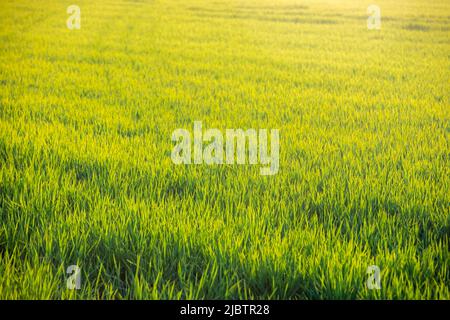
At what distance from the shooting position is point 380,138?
370 cm

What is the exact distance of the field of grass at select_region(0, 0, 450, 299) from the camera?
1.70 m

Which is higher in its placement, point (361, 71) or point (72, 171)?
point (361, 71)

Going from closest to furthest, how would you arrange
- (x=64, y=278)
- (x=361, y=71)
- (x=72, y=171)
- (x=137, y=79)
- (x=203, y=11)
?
(x=64, y=278) < (x=72, y=171) < (x=137, y=79) < (x=361, y=71) < (x=203, y=11)

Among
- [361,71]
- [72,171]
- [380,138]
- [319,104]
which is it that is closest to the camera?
[72,171]

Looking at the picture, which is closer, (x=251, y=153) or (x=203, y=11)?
(x=251, y=153)

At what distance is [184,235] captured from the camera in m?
1.89

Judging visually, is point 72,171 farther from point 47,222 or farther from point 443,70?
point 443,70

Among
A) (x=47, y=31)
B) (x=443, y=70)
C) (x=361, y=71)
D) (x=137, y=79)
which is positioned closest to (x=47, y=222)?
(x=137, y=79)

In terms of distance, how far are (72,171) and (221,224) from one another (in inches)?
47.3

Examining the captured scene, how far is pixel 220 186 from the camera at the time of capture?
99.4 inches

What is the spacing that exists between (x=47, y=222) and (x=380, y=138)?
9.25ft

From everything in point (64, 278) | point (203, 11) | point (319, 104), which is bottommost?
point (64, 278)

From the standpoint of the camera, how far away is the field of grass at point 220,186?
170 centimetres

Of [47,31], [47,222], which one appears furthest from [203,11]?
[47,222]
